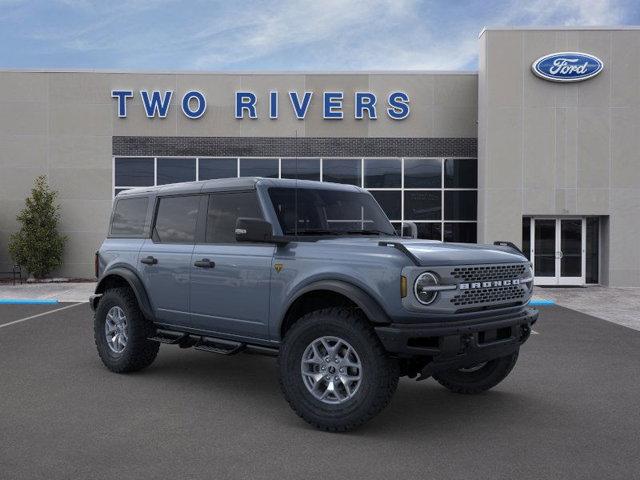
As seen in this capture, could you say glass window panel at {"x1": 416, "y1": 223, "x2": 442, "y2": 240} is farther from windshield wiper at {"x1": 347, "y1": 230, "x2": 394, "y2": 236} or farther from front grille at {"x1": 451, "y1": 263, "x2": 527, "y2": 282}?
front grille at {"x1": 451, "y1": 263, "x2": 527, "y2": 282}

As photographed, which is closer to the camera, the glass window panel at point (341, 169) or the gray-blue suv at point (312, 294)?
the gray-blue suv at point (312, 294)

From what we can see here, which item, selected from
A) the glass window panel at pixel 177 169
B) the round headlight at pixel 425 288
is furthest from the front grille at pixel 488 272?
the glass window panel at pixel 177 169

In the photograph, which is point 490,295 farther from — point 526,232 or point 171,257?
point 526,232

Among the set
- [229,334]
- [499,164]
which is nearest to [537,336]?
[229,334]

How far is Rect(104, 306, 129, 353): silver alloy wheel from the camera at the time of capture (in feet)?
22.1

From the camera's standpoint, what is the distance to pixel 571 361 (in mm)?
7645

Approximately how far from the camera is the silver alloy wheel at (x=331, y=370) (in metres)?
4.67

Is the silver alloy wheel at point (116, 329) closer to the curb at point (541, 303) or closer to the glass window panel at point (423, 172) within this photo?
the curb at point (541, 303)

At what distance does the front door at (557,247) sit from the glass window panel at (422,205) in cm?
322

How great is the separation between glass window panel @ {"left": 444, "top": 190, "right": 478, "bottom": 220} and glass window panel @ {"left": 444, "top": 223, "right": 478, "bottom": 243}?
239 mm

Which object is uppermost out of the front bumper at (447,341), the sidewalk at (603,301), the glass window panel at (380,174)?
the glass window panel at (380,174)

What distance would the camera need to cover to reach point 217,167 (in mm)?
20359

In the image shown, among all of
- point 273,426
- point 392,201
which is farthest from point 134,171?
point 273,426

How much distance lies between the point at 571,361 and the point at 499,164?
1195cm
